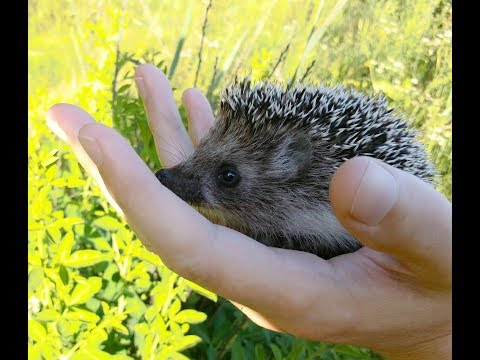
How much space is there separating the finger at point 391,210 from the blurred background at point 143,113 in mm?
405

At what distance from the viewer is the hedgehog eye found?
131 centimetres

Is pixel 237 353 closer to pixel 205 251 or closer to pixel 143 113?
pixel 205 251

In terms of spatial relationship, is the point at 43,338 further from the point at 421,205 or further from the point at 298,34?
the point at 298,34

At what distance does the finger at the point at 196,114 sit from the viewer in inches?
61.8

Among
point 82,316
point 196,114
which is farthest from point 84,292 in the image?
point 196,114

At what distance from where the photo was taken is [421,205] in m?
0.79

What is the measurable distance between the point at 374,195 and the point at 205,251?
27 centimetres

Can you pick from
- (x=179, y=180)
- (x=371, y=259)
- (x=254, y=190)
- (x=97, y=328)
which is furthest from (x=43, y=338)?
(x=371, y=259)

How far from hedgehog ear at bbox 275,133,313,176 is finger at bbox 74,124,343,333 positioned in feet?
1.13

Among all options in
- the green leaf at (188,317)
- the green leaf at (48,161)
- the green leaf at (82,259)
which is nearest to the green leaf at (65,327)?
the green leaf at (82,259)

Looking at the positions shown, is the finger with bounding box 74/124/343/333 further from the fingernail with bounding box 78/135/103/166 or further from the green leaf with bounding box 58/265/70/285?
the green leaf with bounding box 58/265/70/285

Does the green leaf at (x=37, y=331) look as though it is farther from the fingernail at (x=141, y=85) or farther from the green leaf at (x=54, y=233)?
the fingernail at (x=141, y=85)

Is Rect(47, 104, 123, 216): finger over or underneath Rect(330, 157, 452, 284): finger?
over

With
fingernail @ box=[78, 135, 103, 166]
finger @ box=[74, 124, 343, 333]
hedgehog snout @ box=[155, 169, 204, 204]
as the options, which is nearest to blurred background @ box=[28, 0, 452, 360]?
hedgehog snout @ box=[155, 169, 204, 204]
